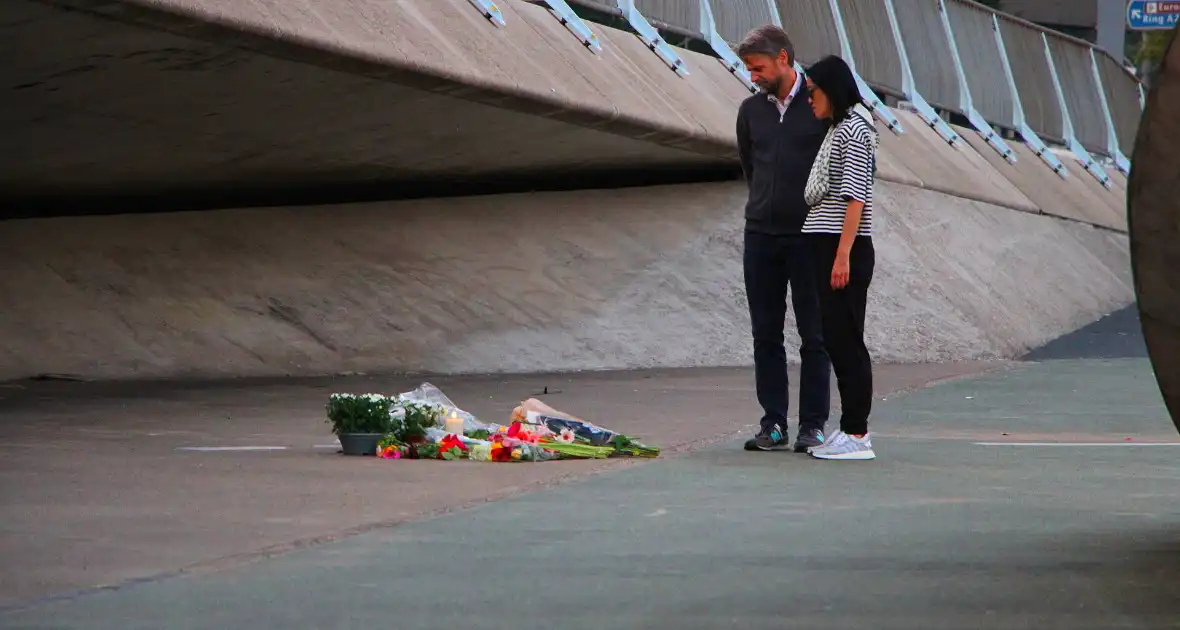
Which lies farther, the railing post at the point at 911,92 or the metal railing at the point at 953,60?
the railing post at the point at 911,92

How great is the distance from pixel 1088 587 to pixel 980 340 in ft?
36.4

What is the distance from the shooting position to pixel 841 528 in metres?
5.72

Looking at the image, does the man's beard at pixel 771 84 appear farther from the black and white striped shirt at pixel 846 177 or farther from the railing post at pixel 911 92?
the railing post at pixel 911 92

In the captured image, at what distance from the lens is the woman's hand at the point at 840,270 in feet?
26.0

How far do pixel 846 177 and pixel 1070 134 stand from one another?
20.4m

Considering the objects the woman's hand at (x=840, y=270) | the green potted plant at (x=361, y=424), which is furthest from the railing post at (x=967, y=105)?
the green potted plant at (x=361, y=424)

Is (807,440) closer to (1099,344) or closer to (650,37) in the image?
(650,37)

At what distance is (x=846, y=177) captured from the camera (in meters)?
8.01

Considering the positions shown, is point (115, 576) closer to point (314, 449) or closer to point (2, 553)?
point (2, 553)

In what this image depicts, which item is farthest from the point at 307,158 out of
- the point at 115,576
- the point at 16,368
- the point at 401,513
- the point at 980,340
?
the point at 115,576

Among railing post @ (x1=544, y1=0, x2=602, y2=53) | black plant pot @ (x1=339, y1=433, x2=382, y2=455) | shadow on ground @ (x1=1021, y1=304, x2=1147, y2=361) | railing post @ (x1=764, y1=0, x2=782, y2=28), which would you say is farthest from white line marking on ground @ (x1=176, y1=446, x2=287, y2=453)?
railing post @ (x1=764, y1=0, x2=782, y2=28)

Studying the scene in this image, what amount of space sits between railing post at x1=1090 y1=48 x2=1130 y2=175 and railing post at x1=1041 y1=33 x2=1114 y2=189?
1511mm

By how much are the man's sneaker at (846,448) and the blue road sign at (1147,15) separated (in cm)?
1892

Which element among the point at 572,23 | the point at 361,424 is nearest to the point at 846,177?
the point at 361,424
